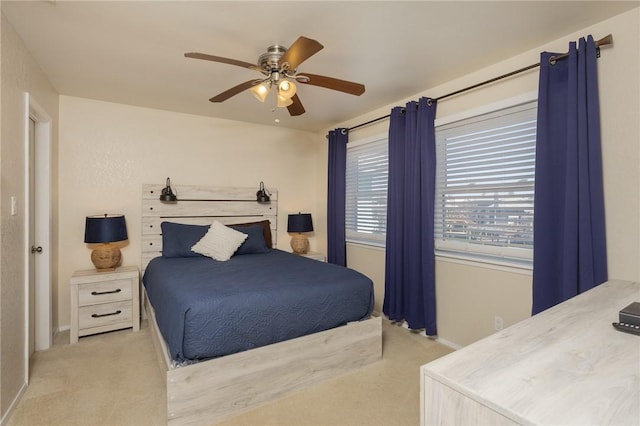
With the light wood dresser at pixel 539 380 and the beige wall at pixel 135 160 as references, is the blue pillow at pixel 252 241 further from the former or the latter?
the light wood dresser at pixel 539 380

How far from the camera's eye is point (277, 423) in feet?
6.01

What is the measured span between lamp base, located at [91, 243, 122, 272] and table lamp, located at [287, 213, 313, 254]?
198cm

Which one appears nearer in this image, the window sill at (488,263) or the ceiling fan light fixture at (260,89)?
the ceiling fan light fixture at (260,89)

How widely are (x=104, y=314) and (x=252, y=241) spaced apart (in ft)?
5.09

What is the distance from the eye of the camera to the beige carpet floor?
6.13 feet

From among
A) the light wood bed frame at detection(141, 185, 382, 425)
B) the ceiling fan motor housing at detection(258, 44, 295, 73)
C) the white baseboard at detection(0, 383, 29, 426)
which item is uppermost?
the ceiling fan motor housing at detection(258, 44, 295, 73)

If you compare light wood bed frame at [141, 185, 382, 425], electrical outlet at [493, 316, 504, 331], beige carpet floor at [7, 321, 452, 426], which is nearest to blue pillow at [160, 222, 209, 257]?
beige carpet floor at [7, 321, 452, 426]

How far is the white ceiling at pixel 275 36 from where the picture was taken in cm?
180

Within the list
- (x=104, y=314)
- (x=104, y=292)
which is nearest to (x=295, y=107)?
(x=104, y=292)

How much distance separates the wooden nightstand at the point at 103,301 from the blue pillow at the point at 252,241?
106 centimetres

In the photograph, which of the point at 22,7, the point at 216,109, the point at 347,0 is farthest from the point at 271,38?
the point at 216,109

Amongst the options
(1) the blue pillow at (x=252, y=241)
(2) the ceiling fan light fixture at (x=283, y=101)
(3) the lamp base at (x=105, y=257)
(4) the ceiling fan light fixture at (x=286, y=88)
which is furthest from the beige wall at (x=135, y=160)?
(4) the ceiling fan light fixture at (x=286, y=88)

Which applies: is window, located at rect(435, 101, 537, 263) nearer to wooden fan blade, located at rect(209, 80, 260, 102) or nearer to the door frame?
wooden fan blade, located at rect(209, 80, 260, 102)

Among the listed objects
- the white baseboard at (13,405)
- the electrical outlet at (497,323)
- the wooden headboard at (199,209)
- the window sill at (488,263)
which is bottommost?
the white baseboard at (13,405)
